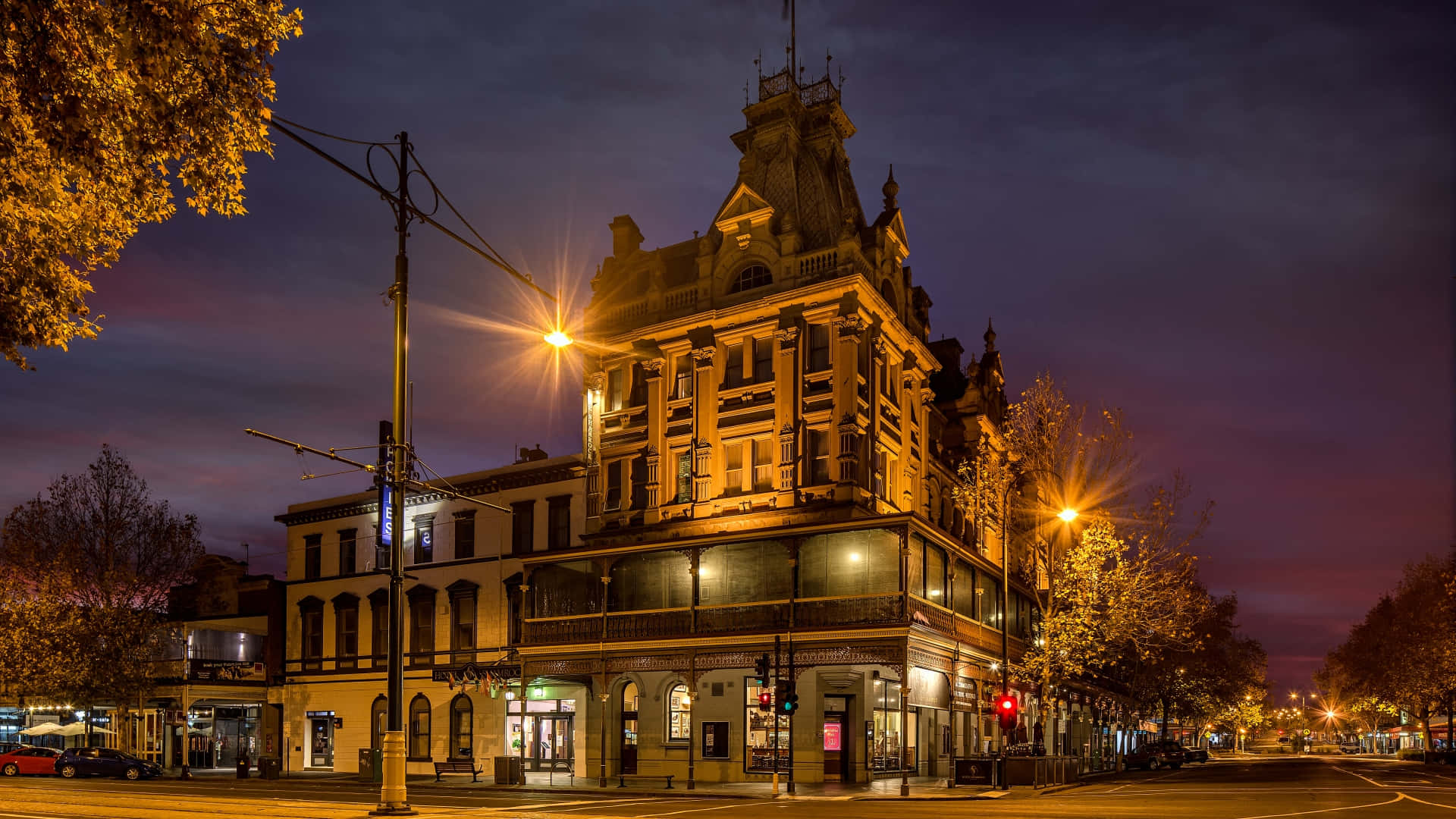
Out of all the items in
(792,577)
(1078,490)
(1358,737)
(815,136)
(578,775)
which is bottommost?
(1358,737)

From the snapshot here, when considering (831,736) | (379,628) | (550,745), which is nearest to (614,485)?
(550,745)

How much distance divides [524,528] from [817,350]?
14.9 meters

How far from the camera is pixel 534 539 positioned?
4538cm

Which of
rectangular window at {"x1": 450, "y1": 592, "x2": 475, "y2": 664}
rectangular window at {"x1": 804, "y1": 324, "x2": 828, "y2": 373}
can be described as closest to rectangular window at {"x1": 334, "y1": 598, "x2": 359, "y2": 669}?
rectangular window at {"x1": 450, "y1": 592, "x2": 475, "y2": 664}

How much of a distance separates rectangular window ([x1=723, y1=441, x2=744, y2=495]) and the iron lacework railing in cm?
1420

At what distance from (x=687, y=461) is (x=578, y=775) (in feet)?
38.9

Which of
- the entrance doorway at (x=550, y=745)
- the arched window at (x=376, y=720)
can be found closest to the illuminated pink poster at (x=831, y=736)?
the entrance doorway at (x=550, y=745)

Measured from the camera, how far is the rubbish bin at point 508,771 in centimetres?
3553

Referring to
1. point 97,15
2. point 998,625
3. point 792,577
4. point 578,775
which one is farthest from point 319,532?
point 97,15

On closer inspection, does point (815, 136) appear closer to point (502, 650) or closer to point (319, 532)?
point (502, 650)

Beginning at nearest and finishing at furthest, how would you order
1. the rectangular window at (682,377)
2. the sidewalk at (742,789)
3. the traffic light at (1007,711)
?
the sidewalk at (742,789), the traffic light at (1007,711), the rectangular window at (682,377)

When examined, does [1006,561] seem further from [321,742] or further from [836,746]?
[321,742]

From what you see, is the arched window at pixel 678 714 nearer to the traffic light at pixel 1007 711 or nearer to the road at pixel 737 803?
the road at pixel 737 803

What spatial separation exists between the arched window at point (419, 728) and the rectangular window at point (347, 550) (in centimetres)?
752
